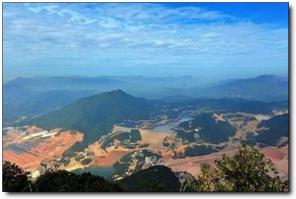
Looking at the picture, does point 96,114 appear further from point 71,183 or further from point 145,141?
point 71,183

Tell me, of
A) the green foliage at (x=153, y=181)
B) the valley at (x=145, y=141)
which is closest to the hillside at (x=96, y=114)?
the valley at (x=145, y=141)

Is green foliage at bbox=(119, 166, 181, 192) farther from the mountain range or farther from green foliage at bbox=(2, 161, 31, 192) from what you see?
green foliage at bbox=(2, 161, 31, 192)

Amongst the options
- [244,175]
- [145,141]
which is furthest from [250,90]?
[145,141]

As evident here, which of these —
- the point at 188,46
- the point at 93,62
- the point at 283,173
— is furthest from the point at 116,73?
the point at 283,173

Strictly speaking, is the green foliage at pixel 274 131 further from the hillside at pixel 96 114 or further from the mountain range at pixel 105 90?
the hillside at pixel 96 114

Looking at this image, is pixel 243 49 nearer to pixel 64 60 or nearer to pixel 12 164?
pixel 64 60

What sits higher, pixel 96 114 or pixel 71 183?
pixel 96 114
